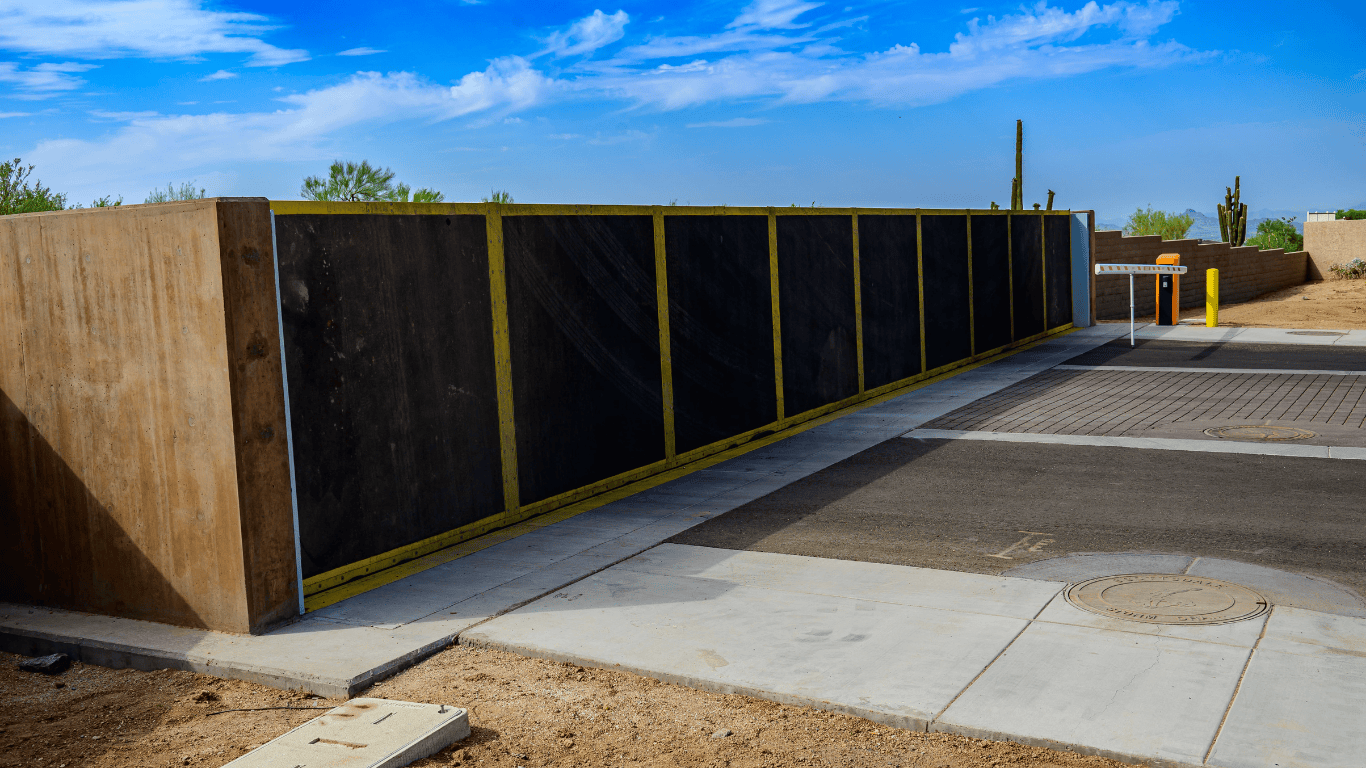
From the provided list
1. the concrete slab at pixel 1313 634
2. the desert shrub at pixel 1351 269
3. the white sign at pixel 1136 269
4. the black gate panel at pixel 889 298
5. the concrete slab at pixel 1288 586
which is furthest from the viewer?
the desert shrub at pixel 1351 269

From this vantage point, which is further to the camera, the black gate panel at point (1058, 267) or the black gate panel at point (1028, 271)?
the black gate panel at point (1058, 267)

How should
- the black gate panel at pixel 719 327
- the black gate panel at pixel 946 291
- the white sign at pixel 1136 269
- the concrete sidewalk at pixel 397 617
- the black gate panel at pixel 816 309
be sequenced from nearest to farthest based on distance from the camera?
the concrete sidewalk at pixel 397 617, the black gate panel at pixel 719 327, the black gate panel at pixel 816 309, the black gate panel at pixel 946 291, the white sign at pixel 1136 269

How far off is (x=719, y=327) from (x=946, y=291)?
6.34 meters

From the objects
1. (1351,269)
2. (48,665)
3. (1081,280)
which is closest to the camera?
(48,665)

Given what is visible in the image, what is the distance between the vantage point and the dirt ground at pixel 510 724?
416 centimetres

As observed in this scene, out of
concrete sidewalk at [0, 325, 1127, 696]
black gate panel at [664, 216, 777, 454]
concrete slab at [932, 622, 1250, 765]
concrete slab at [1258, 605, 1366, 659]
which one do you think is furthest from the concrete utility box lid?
black gate panel at [664, 216, 777, 454]

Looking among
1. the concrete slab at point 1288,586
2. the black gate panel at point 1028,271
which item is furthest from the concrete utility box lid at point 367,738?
the black gate panel at point 1028,271

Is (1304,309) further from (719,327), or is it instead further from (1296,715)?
(1296,715)

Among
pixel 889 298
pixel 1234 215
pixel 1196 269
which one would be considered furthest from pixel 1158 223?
pixel 889 298

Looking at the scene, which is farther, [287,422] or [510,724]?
[287,422]

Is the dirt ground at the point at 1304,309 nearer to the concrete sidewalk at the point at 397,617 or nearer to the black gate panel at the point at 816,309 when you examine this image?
the black gate panel at the point at 816,309

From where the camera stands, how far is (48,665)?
533 centimetres

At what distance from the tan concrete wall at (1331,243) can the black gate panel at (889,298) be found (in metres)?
27.3

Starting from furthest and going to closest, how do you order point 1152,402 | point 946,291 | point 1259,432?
point 946,291 → point 1152,402 → point 1259,432
